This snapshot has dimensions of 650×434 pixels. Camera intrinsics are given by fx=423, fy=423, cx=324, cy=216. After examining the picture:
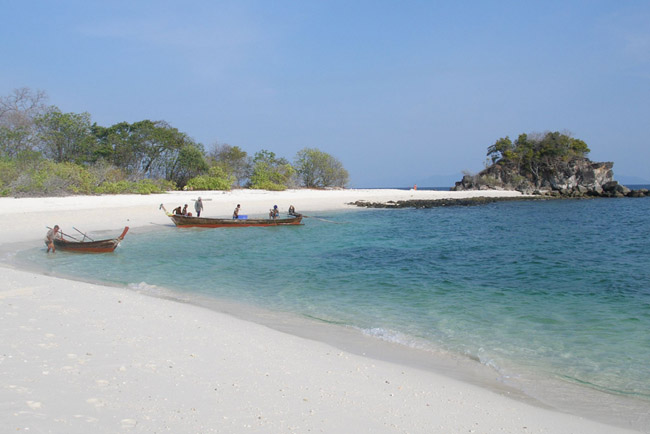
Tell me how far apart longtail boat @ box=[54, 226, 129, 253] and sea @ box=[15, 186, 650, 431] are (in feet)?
1.12

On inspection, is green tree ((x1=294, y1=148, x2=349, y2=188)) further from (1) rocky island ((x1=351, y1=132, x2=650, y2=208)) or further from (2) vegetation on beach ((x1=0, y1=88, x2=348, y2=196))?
(1) rocky island ((x1=351, y1=132, x2=650, y2=208))

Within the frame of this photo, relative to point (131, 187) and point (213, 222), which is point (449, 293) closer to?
point (213, 222)

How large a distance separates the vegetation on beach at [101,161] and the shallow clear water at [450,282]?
A: 1513cm

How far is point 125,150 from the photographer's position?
42.0 meters

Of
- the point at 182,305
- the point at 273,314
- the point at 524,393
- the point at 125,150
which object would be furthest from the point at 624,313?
the point at 125,150

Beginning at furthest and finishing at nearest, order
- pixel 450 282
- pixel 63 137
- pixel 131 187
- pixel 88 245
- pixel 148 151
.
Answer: pixel 148 151, pixel 63 137, pixel 131 187, pixel 88 245, pixel 450 282

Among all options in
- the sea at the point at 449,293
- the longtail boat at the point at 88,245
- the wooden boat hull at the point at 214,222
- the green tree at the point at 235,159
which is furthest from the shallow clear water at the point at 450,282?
the green tree at the point at 235,159

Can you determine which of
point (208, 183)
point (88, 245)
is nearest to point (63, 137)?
point (208, 183)

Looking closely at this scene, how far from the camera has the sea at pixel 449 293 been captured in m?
5.98

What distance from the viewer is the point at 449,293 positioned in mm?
10484

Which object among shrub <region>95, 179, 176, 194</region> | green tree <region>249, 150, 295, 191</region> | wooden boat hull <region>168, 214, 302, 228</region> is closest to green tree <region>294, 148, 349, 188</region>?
green tree <region>249, 150, 295, 191</region>

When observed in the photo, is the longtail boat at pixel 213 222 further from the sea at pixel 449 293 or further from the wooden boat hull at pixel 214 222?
the sea at pixel 449 293

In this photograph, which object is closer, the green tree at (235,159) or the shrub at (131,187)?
the shrub at (131,187)

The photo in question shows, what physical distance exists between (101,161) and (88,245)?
27.6 m
